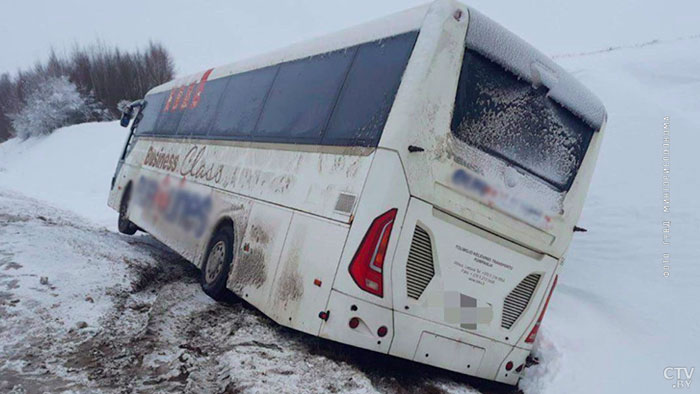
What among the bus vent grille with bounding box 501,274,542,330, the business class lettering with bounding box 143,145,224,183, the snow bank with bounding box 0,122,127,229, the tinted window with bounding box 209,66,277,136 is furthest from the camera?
the snow bank with bounding box 0,122,127,229

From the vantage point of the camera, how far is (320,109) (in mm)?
5309

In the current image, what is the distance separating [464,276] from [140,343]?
286 centimetres

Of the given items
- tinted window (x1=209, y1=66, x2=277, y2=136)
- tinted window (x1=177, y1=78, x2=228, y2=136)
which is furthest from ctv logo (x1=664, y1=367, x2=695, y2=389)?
tinted window (x1=177, y1=78, x2=228, y2=136)

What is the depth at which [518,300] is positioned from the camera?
5094 millimetres

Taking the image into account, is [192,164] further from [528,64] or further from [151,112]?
[528,64]

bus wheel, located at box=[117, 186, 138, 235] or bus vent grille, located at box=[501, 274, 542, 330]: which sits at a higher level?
bus vent grille, located at box=[501, 274, 542, 330]

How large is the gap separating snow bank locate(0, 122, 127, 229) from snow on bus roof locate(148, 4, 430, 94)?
10887 mm

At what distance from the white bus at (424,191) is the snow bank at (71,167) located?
41.4 ft

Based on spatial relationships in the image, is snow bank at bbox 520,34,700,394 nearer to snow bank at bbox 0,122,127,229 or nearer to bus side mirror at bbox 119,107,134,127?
bus side mirror at bbox 119,107,134,127

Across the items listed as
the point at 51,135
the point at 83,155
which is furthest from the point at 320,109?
the point at 51,135

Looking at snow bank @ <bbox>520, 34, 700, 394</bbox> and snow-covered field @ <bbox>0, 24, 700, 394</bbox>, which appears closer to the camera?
snow-covered field @ <bbox>0, 24, 700, 394</bbox>

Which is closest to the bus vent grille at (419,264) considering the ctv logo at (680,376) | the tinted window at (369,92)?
the tinted window at (369,92)

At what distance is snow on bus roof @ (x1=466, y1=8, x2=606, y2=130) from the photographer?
14.7 ft

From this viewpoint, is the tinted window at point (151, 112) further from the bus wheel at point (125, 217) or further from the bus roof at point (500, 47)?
the bus roof at point (500, 47)
